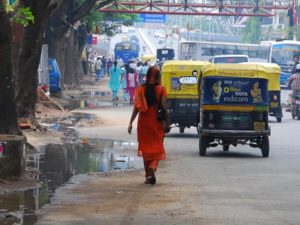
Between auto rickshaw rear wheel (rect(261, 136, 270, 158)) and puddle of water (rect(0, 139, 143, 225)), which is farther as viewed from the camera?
auto rickshaw rear wheel (rect(261, 136, 270, 158))

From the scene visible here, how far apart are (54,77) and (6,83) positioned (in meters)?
22.4

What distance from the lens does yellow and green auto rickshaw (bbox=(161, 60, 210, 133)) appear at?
23.5 m

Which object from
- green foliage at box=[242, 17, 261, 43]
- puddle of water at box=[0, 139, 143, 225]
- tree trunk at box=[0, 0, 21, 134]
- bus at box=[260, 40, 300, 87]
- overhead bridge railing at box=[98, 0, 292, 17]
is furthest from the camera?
green foliage at box=[242, 17, 261, 43]

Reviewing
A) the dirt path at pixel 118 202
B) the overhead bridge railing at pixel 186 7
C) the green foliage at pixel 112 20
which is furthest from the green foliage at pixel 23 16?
the overhead bridge railing at pixel 186 7

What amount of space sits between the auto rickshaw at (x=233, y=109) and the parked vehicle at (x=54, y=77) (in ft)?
60.3

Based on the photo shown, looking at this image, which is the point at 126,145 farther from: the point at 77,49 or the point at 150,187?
the point at 77,49

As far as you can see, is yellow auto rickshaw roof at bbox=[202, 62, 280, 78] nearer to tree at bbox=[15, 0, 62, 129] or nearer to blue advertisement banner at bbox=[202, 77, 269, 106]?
blue advertisement banner at bbox=[202, 77, 269, 106]

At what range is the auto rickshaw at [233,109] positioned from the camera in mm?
18438

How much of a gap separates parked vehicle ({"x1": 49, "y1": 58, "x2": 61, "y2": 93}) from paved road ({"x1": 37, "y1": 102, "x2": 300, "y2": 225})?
701 inches

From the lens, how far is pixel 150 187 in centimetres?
1326

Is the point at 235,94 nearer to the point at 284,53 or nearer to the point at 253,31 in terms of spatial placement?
the point at 284,53

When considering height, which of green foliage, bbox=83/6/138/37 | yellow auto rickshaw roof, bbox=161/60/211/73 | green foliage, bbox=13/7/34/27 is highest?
green foliage, bbox=83/6/138/37

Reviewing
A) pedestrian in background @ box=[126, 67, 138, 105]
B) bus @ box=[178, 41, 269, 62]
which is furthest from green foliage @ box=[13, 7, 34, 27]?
bus @ box=[178, 41, 269, 62]

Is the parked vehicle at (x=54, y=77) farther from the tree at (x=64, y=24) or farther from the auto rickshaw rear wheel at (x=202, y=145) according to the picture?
the auto rickshaw rear wheel at (x=202, y=145)
